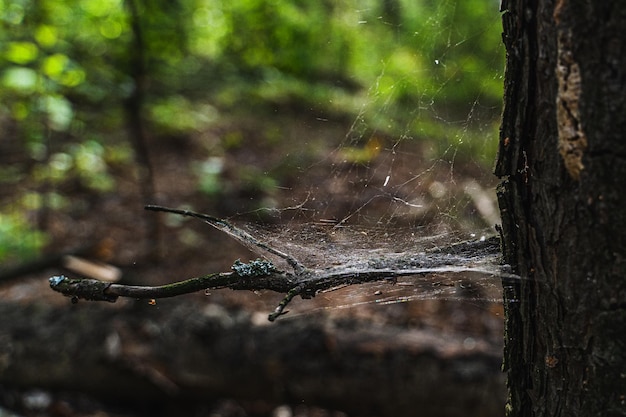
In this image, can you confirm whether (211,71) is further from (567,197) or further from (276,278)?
(567,197)

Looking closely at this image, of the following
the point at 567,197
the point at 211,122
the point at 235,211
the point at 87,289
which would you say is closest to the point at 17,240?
the point at 235,211

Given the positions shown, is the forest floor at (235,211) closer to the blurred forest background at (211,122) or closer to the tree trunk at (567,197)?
the blurred forest background at (211,122)

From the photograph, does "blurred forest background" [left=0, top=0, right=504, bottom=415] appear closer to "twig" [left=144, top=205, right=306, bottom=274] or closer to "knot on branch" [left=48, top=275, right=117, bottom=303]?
"twig" [left=144, top=205, right=306, bottom=274]

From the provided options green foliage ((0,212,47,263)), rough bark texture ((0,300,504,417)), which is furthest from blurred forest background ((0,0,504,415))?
rough bark texture ((0,300,504,417))

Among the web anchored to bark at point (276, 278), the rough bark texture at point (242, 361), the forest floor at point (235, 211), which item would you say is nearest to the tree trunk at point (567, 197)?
the web anchored to bark at point (276, 278)

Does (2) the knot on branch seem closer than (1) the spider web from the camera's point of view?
Yes

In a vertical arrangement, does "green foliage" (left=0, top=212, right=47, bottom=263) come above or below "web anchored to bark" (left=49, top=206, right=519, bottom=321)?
below
